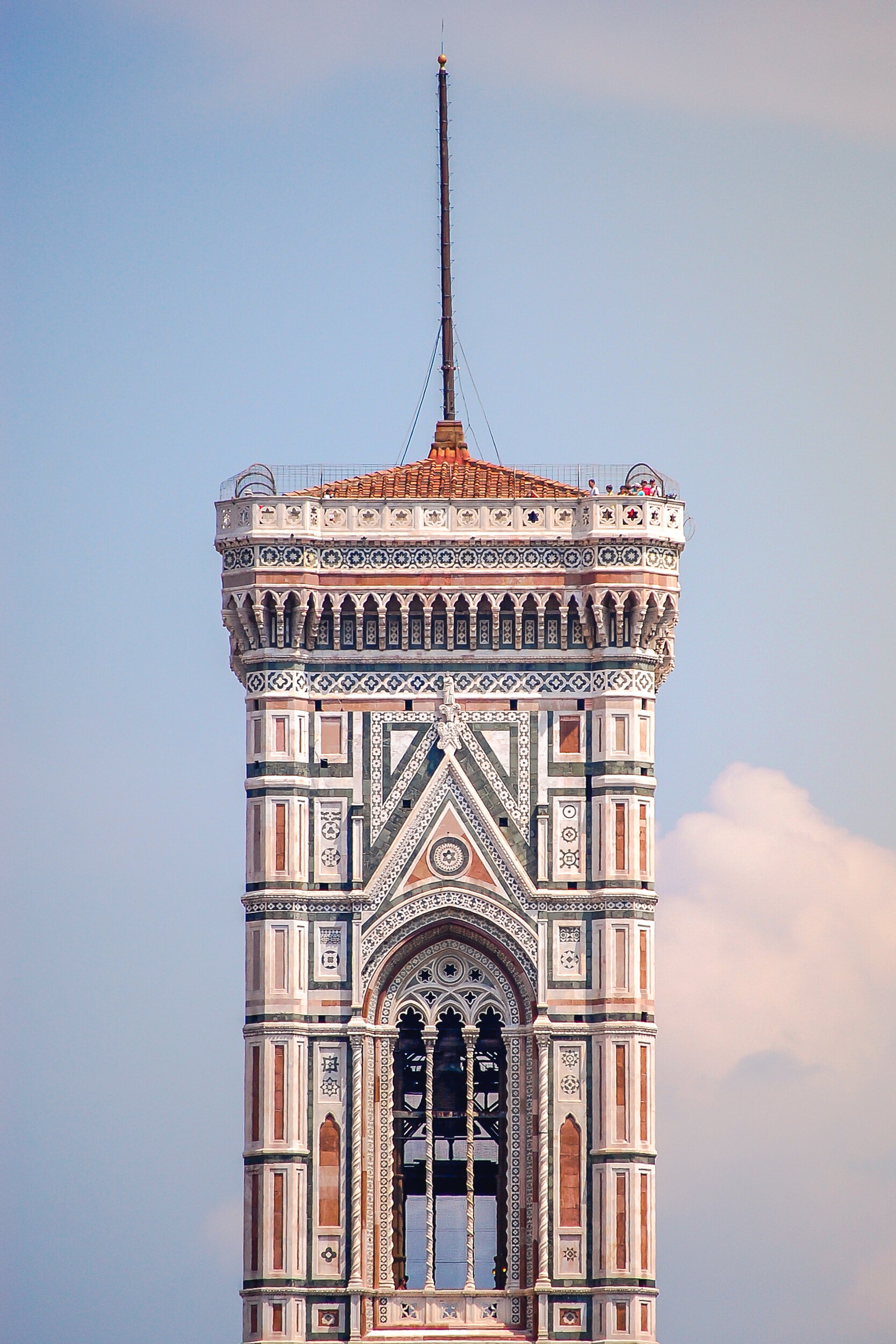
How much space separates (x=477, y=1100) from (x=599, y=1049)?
235 centimetres

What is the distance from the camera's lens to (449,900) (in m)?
70.0

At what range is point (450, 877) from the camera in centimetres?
7012

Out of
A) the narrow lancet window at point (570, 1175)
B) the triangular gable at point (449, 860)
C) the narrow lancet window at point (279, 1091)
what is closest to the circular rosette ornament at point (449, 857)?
the triangular gable at point (449, 860)

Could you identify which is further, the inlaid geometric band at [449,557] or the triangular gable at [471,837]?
the inlaid geometric band at [449,557]

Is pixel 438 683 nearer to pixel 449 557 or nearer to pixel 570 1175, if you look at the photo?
pixel 449 557

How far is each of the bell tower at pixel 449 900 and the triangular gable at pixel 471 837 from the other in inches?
1.4

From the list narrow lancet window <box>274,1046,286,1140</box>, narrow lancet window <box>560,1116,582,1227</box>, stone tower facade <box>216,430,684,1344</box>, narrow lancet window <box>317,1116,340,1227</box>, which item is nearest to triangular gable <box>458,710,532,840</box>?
stone tower facade <box>216,430,684,1344</box>

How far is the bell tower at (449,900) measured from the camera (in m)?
69.1

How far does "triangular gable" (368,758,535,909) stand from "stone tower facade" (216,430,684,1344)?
0.14ft

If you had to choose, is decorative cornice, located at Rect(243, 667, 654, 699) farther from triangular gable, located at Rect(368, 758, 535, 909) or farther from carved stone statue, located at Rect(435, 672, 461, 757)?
triangular gable, located at Rect(368, 758, 535, 909)

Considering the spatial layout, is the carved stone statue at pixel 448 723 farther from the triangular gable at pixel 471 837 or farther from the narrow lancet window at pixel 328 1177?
the narrow lancet window at pixel 328 1177

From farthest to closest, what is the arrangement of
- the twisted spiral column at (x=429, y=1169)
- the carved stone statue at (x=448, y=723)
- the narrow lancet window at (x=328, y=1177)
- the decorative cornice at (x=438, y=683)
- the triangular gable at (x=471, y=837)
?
the decorative cornice at (x=438, y=683)
the carved stone statue at (x=448, y=723)
the triangular gable at (x=471, y=837)
the twisted spiral column at (x=429, y=1169)
the narrow lancet window at (x=328, y=1177)

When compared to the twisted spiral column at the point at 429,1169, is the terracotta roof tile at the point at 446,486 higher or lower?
higher

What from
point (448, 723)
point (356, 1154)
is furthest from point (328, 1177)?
point (448, 723)
